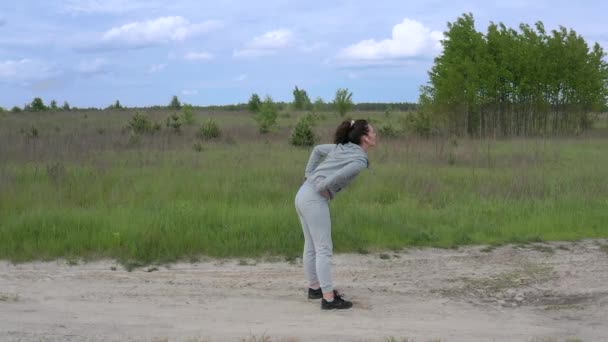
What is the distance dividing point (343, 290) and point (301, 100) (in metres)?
58.7

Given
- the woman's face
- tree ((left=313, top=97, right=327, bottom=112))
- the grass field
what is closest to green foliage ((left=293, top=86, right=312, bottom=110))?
tree ((left=313, top=97, right=327, bottom=112))

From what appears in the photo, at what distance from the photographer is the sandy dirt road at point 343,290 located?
5660 mm

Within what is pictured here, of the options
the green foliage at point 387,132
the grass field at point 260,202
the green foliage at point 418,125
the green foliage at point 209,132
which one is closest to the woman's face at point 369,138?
the grass field at point 260,202

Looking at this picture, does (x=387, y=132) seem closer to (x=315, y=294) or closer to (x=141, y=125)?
(x=141, y=125)

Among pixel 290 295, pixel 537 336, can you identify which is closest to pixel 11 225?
pixel 290 295

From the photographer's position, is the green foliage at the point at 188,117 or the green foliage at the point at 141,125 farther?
the green foliage at the point at 188,117

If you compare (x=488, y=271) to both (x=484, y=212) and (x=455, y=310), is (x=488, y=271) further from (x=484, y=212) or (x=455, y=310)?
(x=484, y=212)

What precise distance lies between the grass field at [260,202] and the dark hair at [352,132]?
281cm

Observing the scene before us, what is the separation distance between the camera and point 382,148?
17.8 metres

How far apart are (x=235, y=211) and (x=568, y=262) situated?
193 inches

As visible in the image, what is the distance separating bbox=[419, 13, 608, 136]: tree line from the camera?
30.0 metres

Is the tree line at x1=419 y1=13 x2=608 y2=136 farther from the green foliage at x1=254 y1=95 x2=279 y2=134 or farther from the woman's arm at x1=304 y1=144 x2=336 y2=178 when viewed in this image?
the woman's arm at x1=304 y1=144 x2=336 y2=178

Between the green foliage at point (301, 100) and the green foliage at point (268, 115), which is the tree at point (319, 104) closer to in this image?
the green foliage at point (301, 100)

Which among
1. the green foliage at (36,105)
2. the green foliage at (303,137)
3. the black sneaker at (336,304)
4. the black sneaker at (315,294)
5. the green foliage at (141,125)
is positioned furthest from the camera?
the green foliage at (36,105)
